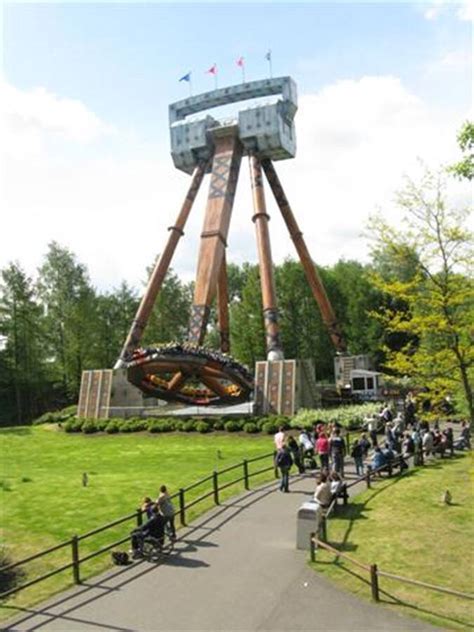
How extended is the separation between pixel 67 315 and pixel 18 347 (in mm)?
8561

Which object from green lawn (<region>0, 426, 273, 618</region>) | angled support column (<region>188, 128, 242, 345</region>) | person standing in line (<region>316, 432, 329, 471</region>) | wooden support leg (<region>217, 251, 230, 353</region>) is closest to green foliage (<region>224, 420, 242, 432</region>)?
green lawn (<region>0, 426, 273, 618</region>)

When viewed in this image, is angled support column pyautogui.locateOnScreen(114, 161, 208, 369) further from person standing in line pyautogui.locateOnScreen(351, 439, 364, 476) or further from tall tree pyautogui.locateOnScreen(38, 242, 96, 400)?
person standing in line pyautogui.locateOnScreen(351, 439, 364, 476)

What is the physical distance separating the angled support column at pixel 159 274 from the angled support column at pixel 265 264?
492 cm

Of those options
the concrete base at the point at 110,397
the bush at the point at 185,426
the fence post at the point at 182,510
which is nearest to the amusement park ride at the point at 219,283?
the concrete base at the point at 110,397

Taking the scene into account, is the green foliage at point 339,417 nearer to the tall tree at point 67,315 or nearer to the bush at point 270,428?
the bush at point 270,428

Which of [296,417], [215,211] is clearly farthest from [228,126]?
[296,417]

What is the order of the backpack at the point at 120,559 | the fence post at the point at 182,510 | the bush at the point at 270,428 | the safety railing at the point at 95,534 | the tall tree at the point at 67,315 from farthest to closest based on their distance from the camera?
the tall tree at the point at 67,315
the bush at the point at 270,428
the fence post at the point at 182,510
the backpack at the point at 120,559
the safety railing at the point at 95,534

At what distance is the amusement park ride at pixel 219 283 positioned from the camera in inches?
1537

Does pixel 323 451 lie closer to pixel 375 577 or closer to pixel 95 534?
pixel 95 534

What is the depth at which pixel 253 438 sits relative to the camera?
32.3 metres

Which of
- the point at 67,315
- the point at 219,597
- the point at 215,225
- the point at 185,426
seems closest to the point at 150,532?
the point at 219,597

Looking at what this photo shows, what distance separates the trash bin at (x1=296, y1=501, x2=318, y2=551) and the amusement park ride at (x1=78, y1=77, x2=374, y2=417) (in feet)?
73.2

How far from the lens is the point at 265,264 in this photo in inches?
1799

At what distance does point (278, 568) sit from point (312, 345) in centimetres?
5744
